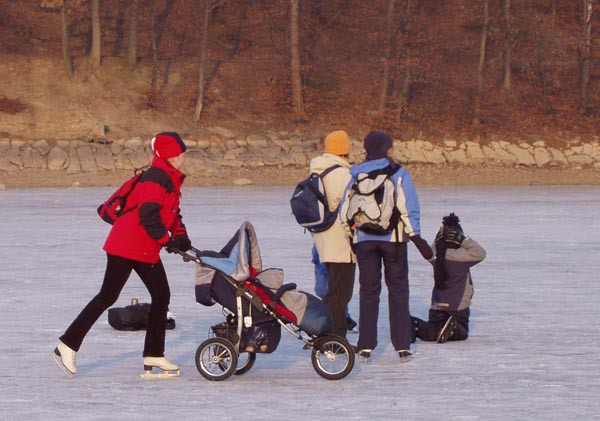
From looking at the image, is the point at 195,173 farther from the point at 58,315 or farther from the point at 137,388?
the point at 137,388

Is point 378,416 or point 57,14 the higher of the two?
point 57,14

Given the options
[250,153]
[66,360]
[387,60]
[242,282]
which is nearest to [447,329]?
[242,282]

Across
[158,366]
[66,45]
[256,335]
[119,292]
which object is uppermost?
[66,45]

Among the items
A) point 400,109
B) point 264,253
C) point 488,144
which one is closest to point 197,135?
point 400,109

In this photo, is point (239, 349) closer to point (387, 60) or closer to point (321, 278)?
point (321, 278)

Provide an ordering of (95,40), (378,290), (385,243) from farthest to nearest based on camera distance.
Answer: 1. (95,40)
2. (378,290)
3. (385,243)

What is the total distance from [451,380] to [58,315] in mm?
4242

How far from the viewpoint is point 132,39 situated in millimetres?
35406

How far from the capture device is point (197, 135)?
32.6m

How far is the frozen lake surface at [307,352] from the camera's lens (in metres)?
7.13

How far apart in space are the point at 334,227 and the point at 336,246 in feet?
0.52

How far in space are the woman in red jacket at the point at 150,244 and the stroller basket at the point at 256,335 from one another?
464mm

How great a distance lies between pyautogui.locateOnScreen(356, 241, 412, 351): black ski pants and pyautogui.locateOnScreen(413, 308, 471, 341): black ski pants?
0.74 m

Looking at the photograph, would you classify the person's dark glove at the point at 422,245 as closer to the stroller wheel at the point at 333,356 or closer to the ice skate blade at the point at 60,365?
the stroller wheel at the point at 333,356
